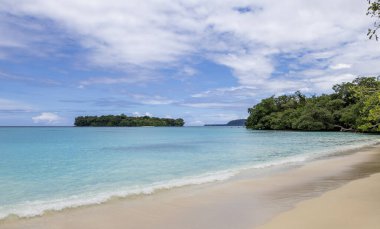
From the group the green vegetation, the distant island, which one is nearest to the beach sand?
the green vegetation

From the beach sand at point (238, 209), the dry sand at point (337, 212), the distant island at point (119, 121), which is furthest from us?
the distant island at point (119, 121)

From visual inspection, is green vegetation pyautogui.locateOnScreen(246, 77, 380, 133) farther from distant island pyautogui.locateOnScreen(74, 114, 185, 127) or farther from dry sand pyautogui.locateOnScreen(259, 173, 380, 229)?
distant island pyautogui.locateOnScreen(74, 114, 185, 127)

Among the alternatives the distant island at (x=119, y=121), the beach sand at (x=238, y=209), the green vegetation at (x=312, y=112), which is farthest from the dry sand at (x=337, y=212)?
the distant island at (x=119, y=121)

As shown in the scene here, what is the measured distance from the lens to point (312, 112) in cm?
6519

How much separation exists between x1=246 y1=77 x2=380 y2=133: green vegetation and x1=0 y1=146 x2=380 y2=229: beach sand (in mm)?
39917

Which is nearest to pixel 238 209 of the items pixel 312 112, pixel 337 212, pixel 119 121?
pixel 337 212

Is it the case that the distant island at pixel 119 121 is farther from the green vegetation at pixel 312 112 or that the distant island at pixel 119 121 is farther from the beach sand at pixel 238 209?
the beach sand at pixel 238 209

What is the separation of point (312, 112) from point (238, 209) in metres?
63.0

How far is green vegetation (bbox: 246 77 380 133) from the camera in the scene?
57.3 meters

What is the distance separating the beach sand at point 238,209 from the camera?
560cm

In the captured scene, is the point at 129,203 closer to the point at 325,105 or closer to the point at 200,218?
the point at 200,218

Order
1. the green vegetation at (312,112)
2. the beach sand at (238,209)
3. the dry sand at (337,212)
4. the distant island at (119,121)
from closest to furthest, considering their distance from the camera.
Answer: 1. the dry sand at (337,212)
2. the beach sand at (238,209)
3. the green vegetation at (312,112)
4. the distant island at (119,121)

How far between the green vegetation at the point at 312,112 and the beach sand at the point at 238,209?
3992 centimetres

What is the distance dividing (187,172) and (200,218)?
7.48m
